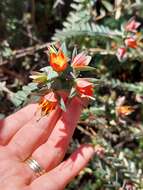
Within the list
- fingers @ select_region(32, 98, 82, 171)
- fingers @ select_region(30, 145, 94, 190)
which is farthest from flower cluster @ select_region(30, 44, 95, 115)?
fingers @ select_region(30, 145, 94, 190)

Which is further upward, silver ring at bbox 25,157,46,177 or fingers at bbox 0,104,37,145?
fingers at bbox 0,104,37,145

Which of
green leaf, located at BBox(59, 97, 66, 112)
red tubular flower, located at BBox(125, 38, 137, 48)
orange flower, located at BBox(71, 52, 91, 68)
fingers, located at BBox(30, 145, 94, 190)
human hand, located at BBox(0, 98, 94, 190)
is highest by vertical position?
orange flower, located at BBox(71, 52, 91, 68)

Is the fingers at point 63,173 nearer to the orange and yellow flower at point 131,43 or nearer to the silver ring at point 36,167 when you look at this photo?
the silver ring at point 36,167

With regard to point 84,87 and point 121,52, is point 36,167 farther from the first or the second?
point 121,52

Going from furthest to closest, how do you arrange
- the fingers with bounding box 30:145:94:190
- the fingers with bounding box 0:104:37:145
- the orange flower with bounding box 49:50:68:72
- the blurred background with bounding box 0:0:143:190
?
the blurred background with bounding box 0:0:143:190 < the fingers with bounding box 0:104:37:145 < the fingers with bounding box 30:145:94:190 < the orange flower with bounding box 49:50:68:72

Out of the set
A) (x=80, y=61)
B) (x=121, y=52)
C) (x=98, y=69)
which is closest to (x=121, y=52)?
(x=121, y=52)

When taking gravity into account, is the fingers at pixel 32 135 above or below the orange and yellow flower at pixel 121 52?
below

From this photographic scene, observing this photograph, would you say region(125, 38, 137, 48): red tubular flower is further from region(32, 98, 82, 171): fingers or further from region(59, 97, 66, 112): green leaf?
region(59, 97, 66, 112): green leaf

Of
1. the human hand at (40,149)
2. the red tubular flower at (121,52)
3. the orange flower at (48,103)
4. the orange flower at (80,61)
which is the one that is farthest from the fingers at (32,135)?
the red tubular flower at (121,52)
